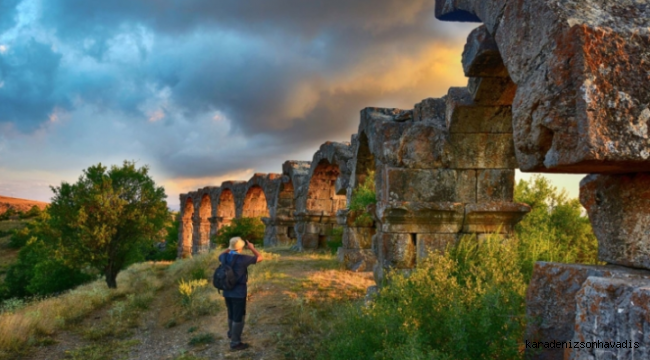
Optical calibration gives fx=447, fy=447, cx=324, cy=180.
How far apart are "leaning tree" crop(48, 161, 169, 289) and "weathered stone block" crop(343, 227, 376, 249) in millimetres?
5392

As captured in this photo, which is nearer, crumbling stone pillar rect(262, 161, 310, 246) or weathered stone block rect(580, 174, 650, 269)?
weathered stone block rect(580, 174, 650, 269)

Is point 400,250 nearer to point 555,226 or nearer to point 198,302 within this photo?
point 555,226

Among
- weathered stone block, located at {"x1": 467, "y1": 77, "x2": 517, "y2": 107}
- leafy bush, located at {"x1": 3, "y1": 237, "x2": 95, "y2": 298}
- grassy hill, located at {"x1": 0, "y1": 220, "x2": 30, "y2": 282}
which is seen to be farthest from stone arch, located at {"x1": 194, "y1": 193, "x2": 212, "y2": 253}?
weathered stone block, located at {"x1": 467, "y1": 77, "x2": 517, "y2": 107}

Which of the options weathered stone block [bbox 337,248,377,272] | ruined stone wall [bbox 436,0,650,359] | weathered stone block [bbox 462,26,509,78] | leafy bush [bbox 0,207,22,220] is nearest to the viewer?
ruined stone wall [bbox 436,0,650,359]

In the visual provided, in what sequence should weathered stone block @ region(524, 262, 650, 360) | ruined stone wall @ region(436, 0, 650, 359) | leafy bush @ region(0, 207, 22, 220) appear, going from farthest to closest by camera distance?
leafy bush @ region(0, 207, 22, 220) → weathered stone block @ region(524, 262, 650, 360) → ruined stone wall @ region(436, 0, 650, 359)

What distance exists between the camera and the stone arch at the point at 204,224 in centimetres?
2711

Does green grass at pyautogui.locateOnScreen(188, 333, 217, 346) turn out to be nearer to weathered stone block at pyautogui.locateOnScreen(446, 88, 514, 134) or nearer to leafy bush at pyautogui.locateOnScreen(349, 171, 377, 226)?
leafy bush at pyautogui.locateOnScreen(349, 171, 377, 226)

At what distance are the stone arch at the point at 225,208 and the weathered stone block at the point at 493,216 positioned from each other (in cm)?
1945

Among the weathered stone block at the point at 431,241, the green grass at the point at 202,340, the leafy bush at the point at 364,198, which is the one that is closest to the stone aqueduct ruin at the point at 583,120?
the weathered stone block at the point at 431,241

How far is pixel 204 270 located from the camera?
11086 millimetres

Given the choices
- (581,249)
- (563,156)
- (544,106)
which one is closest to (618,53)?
(544,106)

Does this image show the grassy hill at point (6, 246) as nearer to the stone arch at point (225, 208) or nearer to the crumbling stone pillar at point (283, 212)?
the stone arch at point (225, 208)

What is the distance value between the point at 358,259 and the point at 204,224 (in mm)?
19658

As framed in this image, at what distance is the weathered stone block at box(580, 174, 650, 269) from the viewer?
2.04 meters
